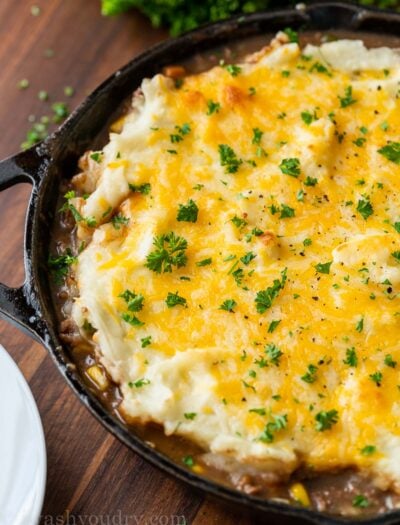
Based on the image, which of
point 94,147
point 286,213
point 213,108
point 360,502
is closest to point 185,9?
point 213,108

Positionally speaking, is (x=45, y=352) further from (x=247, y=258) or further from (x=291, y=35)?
(x=291, y=35)

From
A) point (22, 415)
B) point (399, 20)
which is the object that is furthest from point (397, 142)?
point (22, 415)

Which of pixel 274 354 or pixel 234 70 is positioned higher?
pixel 234 70

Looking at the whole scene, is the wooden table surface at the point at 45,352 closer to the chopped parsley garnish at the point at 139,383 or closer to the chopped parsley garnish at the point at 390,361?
the chopped parsley garnish at the point at 139,383

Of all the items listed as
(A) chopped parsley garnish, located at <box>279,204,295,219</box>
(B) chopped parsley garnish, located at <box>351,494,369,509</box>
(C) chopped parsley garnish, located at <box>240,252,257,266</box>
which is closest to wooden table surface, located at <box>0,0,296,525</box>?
(B) chopped parsley garnish, located at <box>351,494,369,509</box>

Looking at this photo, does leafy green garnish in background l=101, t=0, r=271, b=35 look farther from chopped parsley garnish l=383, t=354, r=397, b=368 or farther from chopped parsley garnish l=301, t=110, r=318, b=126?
chopped parsley garnish l=383, t=354, r=397, b=368

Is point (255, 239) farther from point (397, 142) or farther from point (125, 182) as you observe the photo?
point (397, 142)
